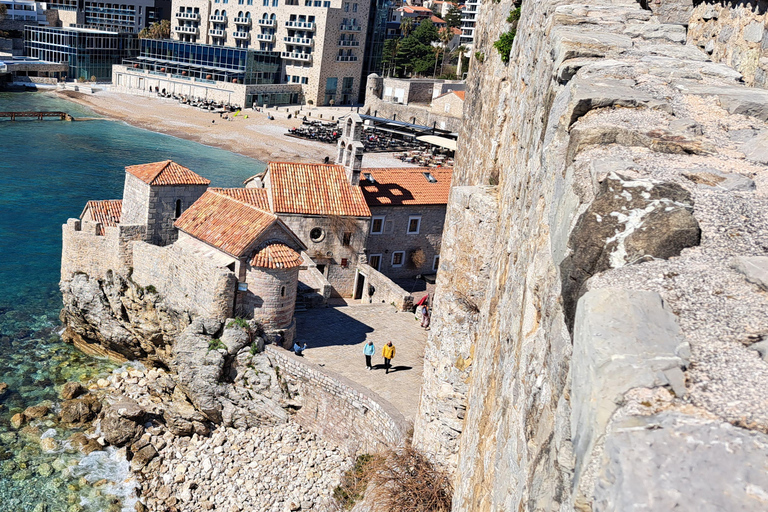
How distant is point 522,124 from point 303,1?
280 ft

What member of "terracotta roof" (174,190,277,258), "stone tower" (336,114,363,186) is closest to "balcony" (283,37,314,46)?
"stone tower" (336,114,363,186)

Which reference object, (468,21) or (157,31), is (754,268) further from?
(468,21)

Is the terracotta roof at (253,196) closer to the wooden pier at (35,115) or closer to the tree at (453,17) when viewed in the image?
the wooden pier at (35,115)

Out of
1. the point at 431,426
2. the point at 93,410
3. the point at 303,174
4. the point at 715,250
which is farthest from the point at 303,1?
the point at 715,250

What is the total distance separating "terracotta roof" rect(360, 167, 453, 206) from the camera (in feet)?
103

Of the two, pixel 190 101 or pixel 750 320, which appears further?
pixel 190 101

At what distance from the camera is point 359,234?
97.2ft

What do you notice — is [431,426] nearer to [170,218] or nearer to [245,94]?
[170,218]

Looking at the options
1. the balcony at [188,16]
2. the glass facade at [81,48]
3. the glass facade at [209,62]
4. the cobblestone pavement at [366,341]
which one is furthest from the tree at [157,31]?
the cobblestone pavement at [366,341]

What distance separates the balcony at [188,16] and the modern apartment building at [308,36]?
178 centimetres

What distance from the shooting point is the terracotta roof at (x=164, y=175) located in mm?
25500

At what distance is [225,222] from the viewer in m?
24.1

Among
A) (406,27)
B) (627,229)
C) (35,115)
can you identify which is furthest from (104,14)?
(627,229)

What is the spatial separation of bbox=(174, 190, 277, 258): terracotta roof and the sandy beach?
107 ft
